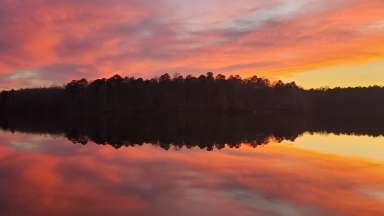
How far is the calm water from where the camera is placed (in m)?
15.8

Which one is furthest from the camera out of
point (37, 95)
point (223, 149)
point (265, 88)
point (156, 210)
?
point (37, 95)

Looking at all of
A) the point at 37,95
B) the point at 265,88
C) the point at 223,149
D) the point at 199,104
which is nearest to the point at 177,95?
the point at 199,104

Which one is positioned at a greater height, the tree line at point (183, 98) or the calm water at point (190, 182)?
the tree line at point (183, 98)

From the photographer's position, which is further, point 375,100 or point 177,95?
point 375,100

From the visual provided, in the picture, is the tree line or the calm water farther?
the tree line

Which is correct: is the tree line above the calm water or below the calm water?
above

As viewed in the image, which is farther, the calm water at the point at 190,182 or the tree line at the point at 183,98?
the tree line at the point at 183,98

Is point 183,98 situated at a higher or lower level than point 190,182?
higher

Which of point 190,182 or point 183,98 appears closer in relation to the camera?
point 190,182

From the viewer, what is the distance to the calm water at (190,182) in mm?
15750

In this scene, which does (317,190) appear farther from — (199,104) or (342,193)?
(199,104)

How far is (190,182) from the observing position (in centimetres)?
2084

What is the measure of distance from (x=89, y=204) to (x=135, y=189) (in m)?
3.18

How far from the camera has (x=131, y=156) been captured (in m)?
31.4
